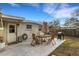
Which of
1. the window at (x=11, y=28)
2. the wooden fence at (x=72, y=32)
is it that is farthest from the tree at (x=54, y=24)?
the window at (x=11, y=28)

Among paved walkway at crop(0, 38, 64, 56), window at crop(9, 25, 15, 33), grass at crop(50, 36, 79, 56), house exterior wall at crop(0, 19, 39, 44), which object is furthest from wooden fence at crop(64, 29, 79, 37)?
window at crop(9, 25, 15, 33)

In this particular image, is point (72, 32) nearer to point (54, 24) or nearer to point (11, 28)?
point (54, 24)

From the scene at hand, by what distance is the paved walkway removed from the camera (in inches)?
201

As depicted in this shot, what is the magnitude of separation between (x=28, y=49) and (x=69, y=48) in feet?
3.91

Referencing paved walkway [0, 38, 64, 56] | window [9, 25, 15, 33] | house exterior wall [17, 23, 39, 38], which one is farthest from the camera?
window [9, 25, 15, 33]

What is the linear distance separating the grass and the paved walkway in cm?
12

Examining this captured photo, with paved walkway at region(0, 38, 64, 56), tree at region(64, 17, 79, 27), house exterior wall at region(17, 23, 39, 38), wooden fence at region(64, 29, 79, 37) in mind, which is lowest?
paved walkway at region(0, 38, 64, 56)

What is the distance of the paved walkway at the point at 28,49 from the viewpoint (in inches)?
201

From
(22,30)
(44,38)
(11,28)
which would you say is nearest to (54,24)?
(44,38)

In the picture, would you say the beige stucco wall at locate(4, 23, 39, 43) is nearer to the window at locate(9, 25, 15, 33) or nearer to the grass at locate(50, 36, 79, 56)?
the window at locate(9, 25, 15, 33)

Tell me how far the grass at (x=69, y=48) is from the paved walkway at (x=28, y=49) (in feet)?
0.41

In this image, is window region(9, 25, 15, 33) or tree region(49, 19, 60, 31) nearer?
tree region(49, 19, 60, 31)

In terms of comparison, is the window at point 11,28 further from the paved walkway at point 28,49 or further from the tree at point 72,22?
the tree at point 72,22

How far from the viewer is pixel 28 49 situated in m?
5.17
